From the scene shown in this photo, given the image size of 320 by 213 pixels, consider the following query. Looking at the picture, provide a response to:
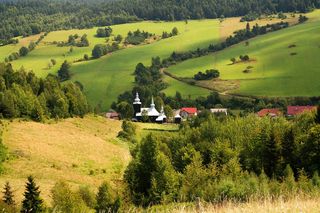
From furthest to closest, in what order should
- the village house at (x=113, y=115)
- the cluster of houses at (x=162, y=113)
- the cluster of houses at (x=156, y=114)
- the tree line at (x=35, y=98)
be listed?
the village house at (x=113, y=115)
the cluster of houses at (x=156, y=114)
the cluster of houses at (x=162, y=113)
the tree line at (x=35, y=98)

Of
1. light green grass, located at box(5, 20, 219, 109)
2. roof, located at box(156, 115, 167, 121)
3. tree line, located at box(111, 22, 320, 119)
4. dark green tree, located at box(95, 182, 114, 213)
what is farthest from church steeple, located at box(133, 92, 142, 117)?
dark green tree, located at box(95, 182, 114, 213)

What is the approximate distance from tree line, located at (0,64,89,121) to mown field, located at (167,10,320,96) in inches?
2095

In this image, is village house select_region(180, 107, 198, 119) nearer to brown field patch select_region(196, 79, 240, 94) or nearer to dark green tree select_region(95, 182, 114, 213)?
brown field patch select_region(196, 79, 240, 94)

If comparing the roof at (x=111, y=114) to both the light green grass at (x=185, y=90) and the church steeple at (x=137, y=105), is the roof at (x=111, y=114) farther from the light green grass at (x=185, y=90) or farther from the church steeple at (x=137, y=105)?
the light green grass at (x=185, y=90)

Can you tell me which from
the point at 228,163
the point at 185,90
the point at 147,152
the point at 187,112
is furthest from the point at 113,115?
the point at 228,163

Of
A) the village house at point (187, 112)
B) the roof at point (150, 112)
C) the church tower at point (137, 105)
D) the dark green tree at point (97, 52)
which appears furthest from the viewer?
the dark green tree at point (97, 52)

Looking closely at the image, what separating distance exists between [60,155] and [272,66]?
3903 inches

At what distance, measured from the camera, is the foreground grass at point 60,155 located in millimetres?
51625

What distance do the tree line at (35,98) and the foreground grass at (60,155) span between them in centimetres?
304

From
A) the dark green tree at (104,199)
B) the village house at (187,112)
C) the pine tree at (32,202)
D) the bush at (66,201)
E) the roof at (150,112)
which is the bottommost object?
the village house at (187,112)

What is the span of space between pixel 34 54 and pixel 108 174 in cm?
15103

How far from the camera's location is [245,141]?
6738 cm

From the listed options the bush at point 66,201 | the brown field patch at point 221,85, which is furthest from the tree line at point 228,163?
the brown field patch at point 221,85

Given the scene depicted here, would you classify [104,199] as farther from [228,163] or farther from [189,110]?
[189,110]
